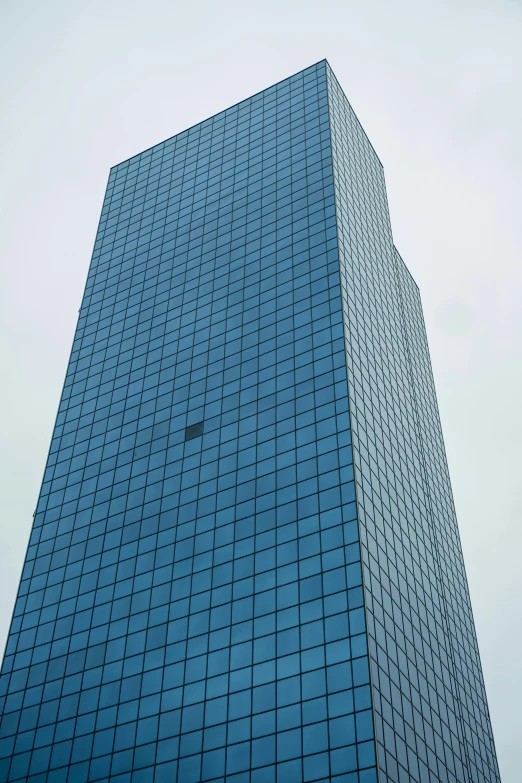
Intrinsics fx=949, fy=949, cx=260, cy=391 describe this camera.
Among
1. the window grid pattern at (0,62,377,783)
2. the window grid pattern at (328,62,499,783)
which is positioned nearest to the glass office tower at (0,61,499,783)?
the window grid pattern at (0,62,377,783)

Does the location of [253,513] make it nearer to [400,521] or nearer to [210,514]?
[210,514]

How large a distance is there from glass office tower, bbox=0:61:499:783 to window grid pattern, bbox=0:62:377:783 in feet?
0.70

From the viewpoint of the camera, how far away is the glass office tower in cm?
6425

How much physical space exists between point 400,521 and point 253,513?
13795 millimetres

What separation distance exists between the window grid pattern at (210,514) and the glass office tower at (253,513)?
0.21 m

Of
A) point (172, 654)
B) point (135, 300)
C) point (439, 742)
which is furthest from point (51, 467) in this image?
point (439, 742)

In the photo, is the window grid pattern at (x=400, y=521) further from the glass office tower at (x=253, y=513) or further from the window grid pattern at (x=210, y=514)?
the window grid pattern at (x=210, y=514)

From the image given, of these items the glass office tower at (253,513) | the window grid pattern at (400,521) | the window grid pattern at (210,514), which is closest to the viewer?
the window grid pattern at (210,514)

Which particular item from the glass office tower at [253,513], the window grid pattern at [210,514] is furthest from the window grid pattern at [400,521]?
the window grid pattern at [210,514]

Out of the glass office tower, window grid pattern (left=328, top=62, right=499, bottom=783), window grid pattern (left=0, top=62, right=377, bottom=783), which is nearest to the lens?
→ window grid pattern (left=0, top=62, right=377, bottom=783)

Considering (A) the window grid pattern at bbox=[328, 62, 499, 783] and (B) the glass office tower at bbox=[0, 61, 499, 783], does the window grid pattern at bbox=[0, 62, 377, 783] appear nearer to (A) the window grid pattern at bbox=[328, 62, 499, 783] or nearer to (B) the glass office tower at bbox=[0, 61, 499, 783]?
(B) the glass office tower at bbox=[0, 61, 499, 783]

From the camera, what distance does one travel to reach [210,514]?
7788cm

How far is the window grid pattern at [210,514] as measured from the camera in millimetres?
63906

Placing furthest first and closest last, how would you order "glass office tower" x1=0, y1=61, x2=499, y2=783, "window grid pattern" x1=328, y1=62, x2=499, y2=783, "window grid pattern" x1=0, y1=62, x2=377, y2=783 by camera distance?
"window grid pattern" x1=328, y1=62, x2=499, y2=783
"glass office tower" x1=0, y1=61, x2=499, y2=783
"window grid pattern" x1=0, y1=62, x2=377, y2=783
